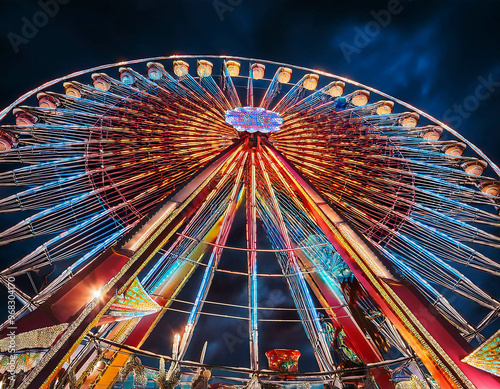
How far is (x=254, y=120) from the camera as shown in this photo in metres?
10.4

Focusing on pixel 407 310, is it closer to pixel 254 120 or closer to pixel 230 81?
pixel 254 120

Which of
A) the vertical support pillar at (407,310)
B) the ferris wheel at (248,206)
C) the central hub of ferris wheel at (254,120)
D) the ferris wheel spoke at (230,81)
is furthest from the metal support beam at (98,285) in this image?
the ferris wheel spoke at (230,81)

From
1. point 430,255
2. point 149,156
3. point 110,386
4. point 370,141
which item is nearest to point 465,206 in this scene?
point 430,255

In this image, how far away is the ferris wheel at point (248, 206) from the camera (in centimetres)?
780

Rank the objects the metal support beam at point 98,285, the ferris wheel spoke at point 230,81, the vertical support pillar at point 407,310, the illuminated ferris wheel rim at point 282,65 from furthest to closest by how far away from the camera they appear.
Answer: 1. the ferris wheel spoke at point 230,81
2. the illuminated ferris wheel rim at point 282,65
3. the vertical support pillar at point 407,310
4. the metal support beam at point 98,285

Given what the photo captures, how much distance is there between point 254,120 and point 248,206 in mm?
2637

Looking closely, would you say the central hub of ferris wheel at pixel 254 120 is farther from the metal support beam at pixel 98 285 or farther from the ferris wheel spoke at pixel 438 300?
the ferris wheel spoke at pixel 438 300

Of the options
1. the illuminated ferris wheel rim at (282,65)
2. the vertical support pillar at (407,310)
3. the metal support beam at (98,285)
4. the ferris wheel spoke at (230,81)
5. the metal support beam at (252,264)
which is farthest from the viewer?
the ferris wheel spoke at (230,81)

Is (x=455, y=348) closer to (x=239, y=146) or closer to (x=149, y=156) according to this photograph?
(x=239, y=146)

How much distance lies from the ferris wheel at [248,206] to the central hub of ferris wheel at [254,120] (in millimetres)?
61

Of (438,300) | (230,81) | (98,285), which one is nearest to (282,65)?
(230,81)

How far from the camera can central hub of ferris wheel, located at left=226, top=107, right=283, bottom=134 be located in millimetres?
10133

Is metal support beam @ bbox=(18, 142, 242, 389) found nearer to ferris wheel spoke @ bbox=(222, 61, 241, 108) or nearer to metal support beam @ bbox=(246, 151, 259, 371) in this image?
metal support beam @ bbox=(246, 151, 259, 371)

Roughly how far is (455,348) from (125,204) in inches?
324
